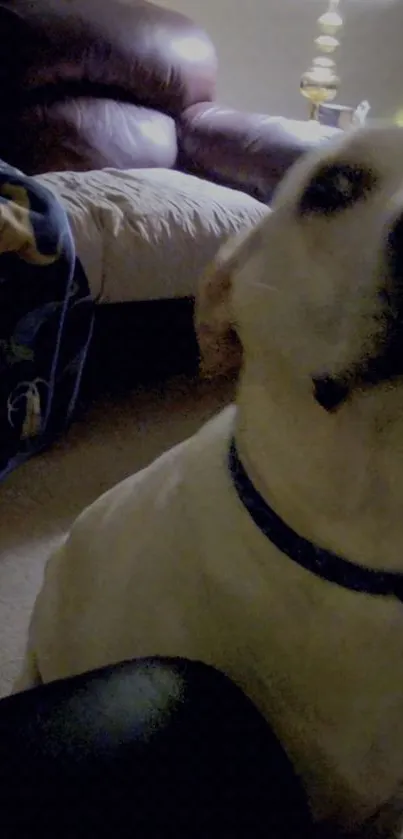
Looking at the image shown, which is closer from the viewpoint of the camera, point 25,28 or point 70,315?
point 70,315

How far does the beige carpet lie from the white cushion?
1.02ft

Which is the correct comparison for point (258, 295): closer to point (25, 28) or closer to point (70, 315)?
point (70, 315)

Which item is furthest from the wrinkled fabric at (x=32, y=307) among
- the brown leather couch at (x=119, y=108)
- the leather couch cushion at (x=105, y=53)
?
the leather couch cushion at (x=105, y=53)

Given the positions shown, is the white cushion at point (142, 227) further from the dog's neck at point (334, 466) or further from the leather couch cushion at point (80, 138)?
the dog's neck at point (334, 466)

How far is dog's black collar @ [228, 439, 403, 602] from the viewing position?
2.59 feet

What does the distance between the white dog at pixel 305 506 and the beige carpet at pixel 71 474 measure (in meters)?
0.69

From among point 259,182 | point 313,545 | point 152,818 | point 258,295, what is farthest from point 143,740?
point 259,182

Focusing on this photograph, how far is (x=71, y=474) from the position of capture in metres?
2.02

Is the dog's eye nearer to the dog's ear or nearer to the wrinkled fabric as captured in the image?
the dog's ear

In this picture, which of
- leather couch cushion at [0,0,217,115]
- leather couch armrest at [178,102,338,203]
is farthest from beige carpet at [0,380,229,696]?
leather couch cushion at [0,0,217,115]

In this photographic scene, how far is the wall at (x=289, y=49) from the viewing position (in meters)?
3.72

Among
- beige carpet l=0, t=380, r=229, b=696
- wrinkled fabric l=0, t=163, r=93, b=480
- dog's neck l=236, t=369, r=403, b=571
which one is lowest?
beige carpet l=0, t=380, r=229, b=696

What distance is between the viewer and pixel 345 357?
71 centimetres

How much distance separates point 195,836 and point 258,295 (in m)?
0.44
